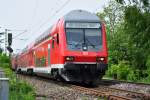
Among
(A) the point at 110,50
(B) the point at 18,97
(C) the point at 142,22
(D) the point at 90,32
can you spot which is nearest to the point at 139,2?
(C) the point at 142,22

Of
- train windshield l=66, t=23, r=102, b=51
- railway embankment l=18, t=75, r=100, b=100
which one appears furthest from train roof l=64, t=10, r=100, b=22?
railway embankment l=18, t=75, r=100, b=100

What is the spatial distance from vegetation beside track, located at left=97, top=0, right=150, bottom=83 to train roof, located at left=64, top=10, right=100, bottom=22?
141 centimetres

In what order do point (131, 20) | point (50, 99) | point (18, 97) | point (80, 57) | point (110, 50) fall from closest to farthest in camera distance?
point (18, 97) < point (50, 99) < point (131, 20) < point (80, 57) < point (110, 50)

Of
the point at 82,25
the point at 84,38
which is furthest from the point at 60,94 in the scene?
the point at 82,25

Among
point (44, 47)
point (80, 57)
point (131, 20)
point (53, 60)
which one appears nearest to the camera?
point (131, 20)

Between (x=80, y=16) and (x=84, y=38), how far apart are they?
145 cm

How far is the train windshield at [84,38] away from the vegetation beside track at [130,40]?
135cm

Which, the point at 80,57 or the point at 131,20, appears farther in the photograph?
the point at 80,57

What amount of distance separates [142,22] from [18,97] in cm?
927

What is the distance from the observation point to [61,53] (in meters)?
22.5

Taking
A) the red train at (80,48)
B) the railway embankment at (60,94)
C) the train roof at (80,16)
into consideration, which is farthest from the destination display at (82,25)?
the railway embankment at (60,94)

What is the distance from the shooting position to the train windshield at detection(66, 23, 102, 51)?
22.7m

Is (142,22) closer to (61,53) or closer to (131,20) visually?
(131,20)

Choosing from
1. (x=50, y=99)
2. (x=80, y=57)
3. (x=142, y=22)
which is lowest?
(x=50, y=99)
